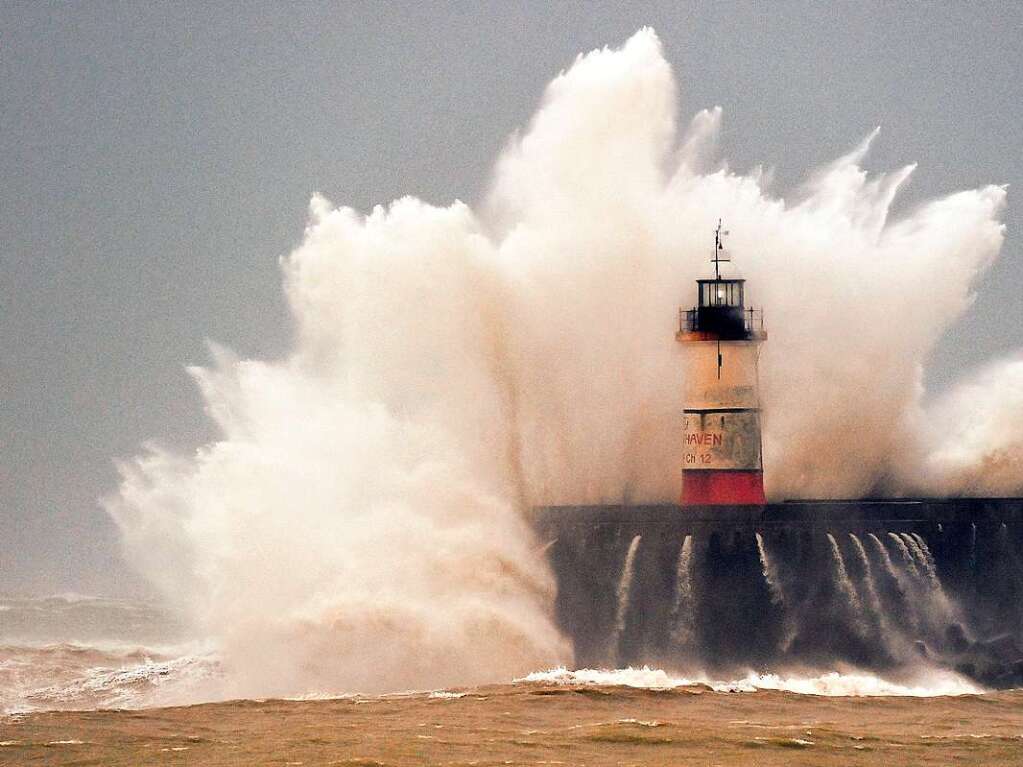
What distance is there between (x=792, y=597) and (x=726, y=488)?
3509 millimetres

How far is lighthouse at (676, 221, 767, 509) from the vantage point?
36.7 meters

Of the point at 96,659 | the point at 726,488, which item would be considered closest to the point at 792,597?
the point at 726,488

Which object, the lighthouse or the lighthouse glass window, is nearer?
the lighthouse

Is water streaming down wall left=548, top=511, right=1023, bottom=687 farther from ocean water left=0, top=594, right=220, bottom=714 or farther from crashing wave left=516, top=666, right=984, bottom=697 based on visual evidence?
ocean water left=0, top=594, right=220, bottom=714

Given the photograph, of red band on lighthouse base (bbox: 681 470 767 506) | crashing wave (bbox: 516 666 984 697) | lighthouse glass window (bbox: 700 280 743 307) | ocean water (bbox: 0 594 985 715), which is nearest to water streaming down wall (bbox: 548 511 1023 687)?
crashing wave (bbox: 516 666 984 697)

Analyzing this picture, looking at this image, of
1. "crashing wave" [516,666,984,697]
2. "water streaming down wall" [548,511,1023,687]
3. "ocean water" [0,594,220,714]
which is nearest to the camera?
"crashing wave" [516,666,984,697]

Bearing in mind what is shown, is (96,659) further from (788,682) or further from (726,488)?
(788,682)

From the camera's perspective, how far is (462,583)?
34.4m

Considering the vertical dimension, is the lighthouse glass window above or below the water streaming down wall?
above

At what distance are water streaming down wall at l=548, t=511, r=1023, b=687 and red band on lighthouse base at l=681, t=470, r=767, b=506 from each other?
8.06 feet

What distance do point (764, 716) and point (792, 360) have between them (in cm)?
1689

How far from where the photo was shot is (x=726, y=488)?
36.7 metres

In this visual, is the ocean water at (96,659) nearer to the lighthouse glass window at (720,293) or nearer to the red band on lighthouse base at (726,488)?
the red band on lighthouse base at (726,488)

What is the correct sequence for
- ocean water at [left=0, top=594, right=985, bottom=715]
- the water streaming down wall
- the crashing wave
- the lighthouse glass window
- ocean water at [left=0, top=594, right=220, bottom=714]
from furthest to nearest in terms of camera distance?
the lighthouse glass window < the water streaming down wall < ocean water at [left=0, top=594, right=220, bottom=714] < ocean water at [left=0, top=594, right=985, bottom=715] < the crashing wave
